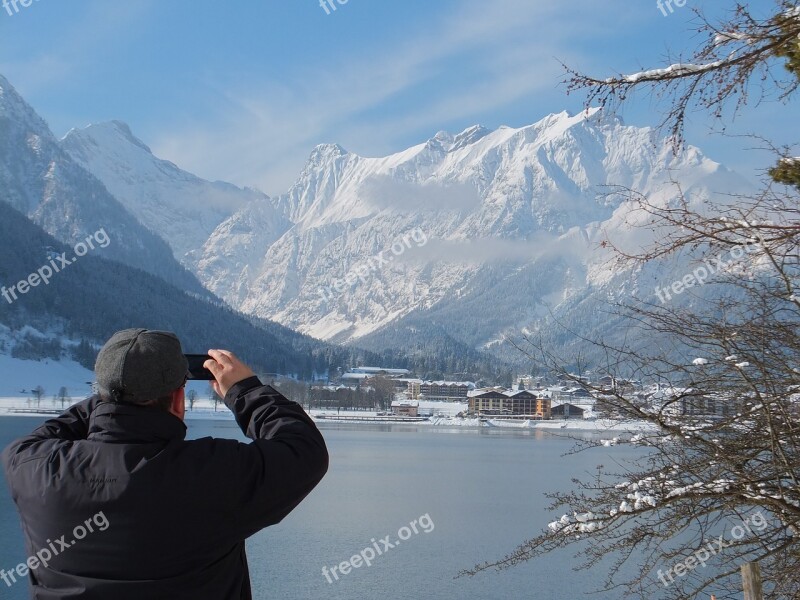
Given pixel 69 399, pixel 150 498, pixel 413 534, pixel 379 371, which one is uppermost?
pixel 150 498

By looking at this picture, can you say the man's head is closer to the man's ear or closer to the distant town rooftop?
the man's ear

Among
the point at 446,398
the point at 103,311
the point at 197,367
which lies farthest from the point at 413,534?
the point at 103,311

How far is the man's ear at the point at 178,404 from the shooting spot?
1895 mm

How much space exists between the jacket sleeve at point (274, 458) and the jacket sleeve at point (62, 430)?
13.4 inches

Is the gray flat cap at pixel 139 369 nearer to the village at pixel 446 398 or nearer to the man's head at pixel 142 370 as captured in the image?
the man's head at pixel 142 370

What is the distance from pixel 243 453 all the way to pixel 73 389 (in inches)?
4419

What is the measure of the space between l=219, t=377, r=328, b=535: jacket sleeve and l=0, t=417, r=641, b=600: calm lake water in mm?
9105

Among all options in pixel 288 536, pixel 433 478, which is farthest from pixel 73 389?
pixel 288 536

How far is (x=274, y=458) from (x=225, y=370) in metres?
A: 0.29

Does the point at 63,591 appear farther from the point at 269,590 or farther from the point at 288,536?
the point at 288,536

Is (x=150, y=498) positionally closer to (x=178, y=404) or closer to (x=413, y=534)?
(x=178, y=404)

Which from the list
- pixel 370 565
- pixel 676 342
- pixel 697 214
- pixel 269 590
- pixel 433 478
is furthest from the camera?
pixel 433 478

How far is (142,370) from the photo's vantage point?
1.85m

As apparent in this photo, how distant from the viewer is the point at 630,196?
16.0ft
